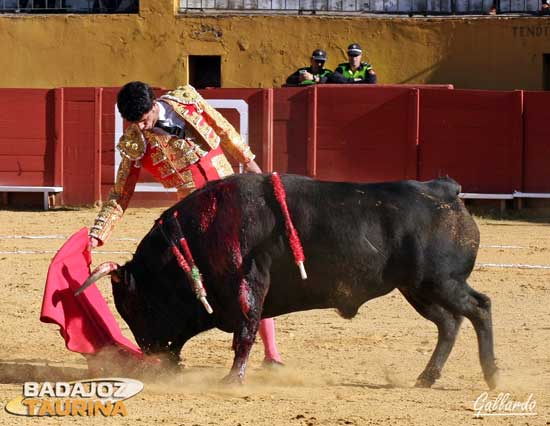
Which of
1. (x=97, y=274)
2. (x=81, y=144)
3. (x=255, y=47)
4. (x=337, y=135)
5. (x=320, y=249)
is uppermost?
(x=255, y=47)

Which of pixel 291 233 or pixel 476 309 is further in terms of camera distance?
pixel 476 309

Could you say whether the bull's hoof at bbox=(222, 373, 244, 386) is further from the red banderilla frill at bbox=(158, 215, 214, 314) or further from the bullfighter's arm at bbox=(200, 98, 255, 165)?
the bullfighter's arm at bbox=(200, 98, 255, 165)

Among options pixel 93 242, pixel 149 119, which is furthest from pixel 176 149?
pixel 93 242

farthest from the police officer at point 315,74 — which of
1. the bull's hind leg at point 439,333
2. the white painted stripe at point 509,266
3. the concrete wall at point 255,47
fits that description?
the bull's hind leg at point 439,333

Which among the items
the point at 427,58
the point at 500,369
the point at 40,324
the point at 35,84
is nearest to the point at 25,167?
the point at 35,84

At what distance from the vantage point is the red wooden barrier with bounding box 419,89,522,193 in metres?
10.4

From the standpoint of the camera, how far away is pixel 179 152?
15.4ft

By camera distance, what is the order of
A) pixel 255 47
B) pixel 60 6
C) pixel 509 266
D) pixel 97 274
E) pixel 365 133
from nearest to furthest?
pixel 97 274
pixel 509 266
pixel 365 133
pixel 255 47
pixel 60 6

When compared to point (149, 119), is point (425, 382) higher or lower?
lower

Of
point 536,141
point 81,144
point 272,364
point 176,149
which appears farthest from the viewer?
point 81,144

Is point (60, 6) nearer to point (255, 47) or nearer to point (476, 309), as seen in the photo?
point (255, 47)

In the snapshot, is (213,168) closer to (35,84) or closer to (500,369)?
(500,369)

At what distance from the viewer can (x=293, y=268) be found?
4.38 m

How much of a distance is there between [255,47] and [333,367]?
26.9ft
